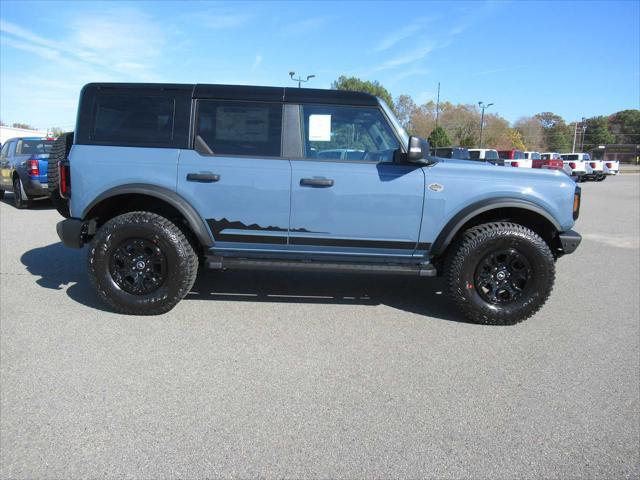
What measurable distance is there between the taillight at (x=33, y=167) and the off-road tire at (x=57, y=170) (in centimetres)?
621

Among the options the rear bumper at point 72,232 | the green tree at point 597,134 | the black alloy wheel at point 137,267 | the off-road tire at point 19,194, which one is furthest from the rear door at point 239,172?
the green tree at point 597,134

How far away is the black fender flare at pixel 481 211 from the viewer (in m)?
4.04

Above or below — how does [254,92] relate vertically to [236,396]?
above

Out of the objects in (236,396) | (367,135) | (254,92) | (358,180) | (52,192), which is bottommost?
(236,396)

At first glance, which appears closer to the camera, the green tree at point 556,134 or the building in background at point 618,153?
the building in background at point 618,153

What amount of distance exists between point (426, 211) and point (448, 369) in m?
1.43

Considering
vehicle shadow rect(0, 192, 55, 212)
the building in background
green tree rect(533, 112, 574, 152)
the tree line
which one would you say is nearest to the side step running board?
vehicle shadow rect(0, 192, 55, 212)

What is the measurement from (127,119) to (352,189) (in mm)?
2165

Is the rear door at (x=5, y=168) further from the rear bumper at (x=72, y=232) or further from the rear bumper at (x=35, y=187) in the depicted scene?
the rear bumper at (x=72, y=232)

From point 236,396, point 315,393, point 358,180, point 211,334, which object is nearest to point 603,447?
point 315,393

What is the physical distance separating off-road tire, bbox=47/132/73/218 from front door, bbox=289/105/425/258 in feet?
7.59

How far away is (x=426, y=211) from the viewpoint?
409cm

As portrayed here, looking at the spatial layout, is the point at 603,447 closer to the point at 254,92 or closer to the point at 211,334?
the point at 211,334

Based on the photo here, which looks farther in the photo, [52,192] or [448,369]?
[52,192]
